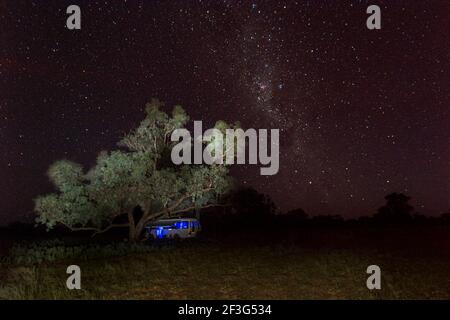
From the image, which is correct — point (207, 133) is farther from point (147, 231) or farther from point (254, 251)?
point (147, 231)

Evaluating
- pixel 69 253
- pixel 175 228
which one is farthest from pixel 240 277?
pixel 175 228

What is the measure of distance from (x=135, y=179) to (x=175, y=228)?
10553 mm

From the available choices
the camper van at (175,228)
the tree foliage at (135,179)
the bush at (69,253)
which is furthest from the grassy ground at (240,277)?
the camper van at (175,228)

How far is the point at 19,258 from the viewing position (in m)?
18.0

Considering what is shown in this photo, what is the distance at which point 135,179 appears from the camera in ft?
70.1

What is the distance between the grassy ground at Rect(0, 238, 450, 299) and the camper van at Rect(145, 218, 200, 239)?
12.3 metres

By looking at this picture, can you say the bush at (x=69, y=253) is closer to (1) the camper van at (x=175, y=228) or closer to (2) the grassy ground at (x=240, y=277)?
(2) the grassy ground at (x=240, y=277)

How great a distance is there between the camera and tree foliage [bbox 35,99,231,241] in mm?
21359

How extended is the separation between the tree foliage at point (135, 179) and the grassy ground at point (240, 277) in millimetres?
4253

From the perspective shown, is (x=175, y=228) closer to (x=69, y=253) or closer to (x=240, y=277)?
(x=69, y=253)

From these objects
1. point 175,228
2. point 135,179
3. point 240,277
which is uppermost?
point 135,179

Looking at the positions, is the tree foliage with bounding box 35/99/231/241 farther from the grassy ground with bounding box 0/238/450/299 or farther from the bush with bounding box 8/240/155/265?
the grassy ground with bounding box 0/238/450/299

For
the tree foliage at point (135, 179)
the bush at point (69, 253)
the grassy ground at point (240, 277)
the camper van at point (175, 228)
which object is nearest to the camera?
the grassy ground at point (240, 277)

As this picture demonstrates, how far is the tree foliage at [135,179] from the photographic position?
2136cm
